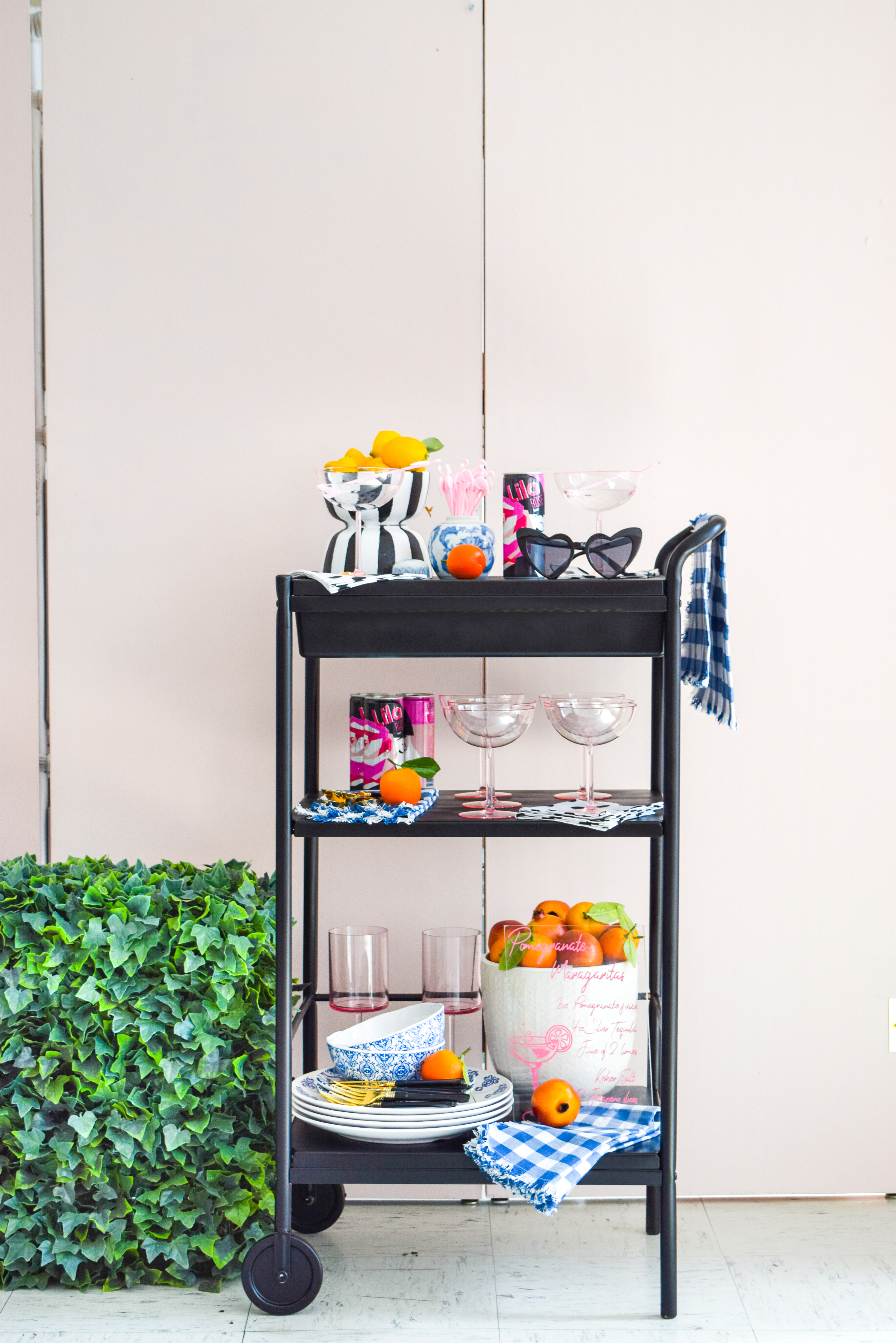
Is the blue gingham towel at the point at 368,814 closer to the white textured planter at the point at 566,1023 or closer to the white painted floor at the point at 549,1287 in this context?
the white textured planter at the point at 566,1023

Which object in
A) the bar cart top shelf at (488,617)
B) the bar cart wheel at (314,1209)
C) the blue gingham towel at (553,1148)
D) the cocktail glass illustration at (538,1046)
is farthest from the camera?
the bar cart wheel at (314,1209)

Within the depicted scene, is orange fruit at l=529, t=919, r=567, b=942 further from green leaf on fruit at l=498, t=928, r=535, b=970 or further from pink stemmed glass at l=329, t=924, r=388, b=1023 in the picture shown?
pink stemmed glass at l=329, t=924, r=388, b=1023

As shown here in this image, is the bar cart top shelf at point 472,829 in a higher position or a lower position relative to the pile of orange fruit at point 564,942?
higher

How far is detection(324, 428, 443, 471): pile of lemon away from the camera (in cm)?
181

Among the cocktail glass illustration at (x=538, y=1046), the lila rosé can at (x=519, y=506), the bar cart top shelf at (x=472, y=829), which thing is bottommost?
the cocktail glass illustration at (x=538, y=1046)

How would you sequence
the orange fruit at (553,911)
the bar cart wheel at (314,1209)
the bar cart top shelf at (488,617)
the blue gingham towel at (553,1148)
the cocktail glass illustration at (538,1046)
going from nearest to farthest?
the blue gingham towel at (553,1148)
the bar cart top shelf at (488,617)
the cocktail glass illustration at (538,1046)
the orange fruit at (553,911)
the bar cart wheel at (314,1209)

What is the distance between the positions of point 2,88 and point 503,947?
1.88 meters

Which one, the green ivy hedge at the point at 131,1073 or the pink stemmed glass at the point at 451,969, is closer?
the green ivy hedge at the point at 131,1073

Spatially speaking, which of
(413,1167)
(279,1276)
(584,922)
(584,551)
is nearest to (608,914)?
(584,922)

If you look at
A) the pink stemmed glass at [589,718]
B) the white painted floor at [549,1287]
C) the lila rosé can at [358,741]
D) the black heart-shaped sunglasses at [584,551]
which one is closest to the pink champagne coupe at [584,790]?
the pink stemmed glass at [589,718]

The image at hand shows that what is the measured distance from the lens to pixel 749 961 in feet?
7.06

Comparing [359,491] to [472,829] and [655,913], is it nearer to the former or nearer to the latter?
[472,829]

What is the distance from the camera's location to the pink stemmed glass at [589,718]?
5.81ft

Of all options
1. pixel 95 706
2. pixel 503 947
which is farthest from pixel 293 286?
pixel 503 947
